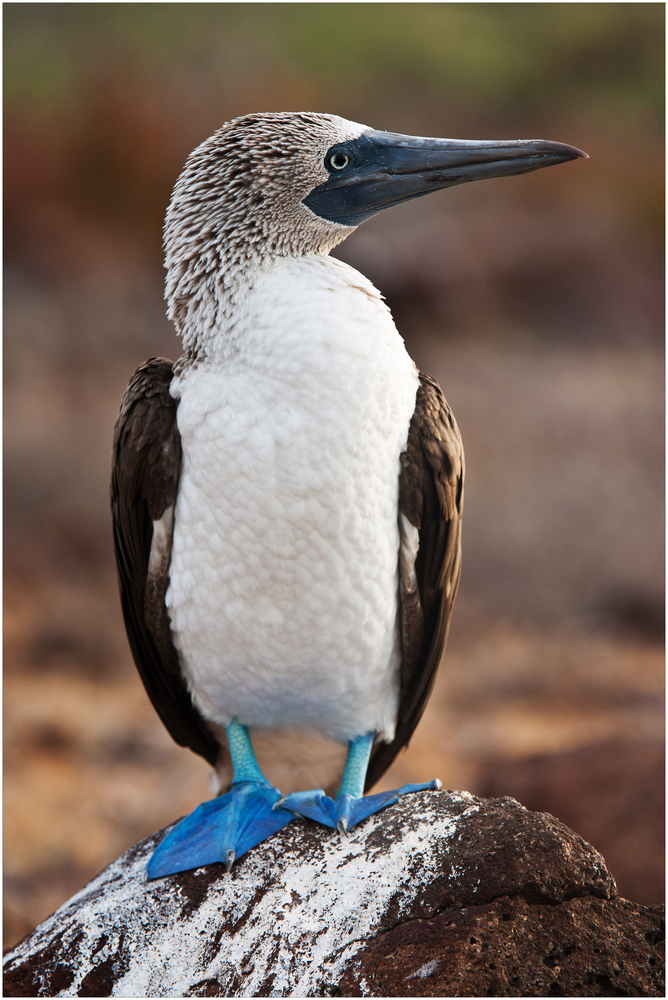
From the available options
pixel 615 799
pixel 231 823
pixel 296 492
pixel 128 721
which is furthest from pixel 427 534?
pixel 128 721

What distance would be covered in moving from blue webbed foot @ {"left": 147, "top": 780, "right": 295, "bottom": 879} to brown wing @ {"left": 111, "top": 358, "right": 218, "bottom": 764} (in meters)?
0.46

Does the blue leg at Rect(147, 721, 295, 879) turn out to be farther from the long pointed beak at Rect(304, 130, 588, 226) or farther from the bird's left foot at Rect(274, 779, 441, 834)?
the long pointed beak at Rect(304, 130, 588, 226)

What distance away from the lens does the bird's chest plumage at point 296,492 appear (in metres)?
2.60

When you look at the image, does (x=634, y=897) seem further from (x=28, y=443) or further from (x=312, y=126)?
(x=28, y=443)

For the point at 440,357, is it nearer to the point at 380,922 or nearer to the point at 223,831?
the point at 223,831

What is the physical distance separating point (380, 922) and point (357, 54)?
48.6 ft

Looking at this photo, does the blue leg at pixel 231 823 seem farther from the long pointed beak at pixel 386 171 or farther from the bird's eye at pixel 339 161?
the bird's eye at pixel 339 161

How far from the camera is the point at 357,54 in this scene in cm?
1445

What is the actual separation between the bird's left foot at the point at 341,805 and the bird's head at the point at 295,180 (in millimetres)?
1643

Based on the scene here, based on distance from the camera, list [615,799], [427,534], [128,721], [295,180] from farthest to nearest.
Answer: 1. [128,721]
2. [615,799]
3. [427,534]
4. [295,180]

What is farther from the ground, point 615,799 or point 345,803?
point 615,799

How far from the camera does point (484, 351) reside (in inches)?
454

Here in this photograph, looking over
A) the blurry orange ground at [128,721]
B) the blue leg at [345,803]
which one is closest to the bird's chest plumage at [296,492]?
the blue leg at [345,803]

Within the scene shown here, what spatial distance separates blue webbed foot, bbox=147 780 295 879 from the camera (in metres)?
2.76
